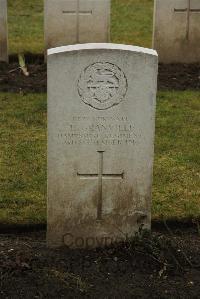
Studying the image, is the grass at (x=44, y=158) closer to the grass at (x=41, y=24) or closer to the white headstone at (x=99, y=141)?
the white headstone at (x=99, y=141)

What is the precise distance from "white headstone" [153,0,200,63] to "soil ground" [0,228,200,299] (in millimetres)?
5754

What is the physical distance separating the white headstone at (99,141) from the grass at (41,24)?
248 inches

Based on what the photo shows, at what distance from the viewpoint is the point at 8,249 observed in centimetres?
501

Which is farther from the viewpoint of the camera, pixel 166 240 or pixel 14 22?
pixel 14 22

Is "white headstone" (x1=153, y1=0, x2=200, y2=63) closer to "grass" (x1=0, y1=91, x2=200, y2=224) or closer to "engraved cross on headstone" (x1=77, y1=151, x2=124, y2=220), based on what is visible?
"grass" (x1=0, y1=91, x2=200, y2=224)

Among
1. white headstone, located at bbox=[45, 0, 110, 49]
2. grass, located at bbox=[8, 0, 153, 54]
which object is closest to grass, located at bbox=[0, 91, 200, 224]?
white headstone, located at bbox=[45, 0, 110, 49]

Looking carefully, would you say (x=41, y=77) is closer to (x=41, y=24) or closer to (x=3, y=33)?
(x=3, y=33)

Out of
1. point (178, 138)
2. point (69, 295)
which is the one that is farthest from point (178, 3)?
point (69, 295)

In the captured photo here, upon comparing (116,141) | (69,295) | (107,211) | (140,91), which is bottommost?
(69,295)

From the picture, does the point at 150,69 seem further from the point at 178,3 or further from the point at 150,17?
the point at 150,17

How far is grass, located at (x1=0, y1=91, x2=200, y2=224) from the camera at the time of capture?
19.2ft

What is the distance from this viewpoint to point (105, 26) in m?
10.4

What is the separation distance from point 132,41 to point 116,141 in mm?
7166

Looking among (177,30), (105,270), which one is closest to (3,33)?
(177,30)
